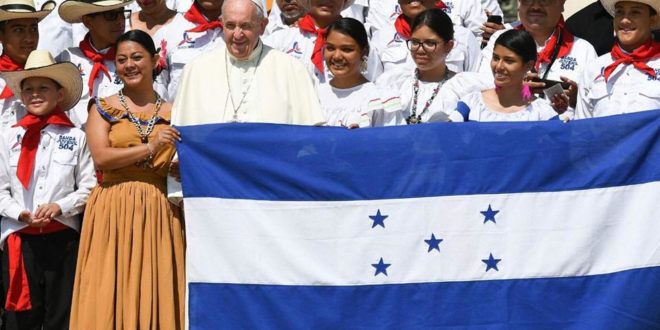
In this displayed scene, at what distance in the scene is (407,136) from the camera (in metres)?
8.19

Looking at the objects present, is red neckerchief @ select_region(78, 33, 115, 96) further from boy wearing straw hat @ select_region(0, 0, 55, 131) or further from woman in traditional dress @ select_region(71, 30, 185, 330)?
woman in traditional dress @ select_region(71, 30, 185, 330)

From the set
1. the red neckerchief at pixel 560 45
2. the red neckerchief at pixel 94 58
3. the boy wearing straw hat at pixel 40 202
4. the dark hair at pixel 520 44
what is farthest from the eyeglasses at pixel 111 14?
the red neckerchief at pixel 560 45

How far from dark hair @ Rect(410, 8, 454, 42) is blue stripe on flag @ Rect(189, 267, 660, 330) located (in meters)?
1.70

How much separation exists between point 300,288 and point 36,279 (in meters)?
1.84

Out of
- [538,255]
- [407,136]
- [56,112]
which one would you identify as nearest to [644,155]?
[538,255]

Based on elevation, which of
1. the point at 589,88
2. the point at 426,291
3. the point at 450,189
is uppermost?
the point at 589,88

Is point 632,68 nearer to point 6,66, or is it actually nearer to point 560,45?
point 560,45

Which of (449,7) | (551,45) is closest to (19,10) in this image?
(449,7)

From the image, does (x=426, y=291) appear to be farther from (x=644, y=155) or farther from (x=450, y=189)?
(x=644, y=155)

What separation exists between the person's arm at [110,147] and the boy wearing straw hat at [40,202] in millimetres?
380

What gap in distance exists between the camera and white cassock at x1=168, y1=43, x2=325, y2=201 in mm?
8523

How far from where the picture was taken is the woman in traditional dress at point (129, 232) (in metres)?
8.45

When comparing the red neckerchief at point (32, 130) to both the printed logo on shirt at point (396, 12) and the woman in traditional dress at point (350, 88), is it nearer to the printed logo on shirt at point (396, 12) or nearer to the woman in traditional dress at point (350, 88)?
the woman in traditional dress at point (350, 88)

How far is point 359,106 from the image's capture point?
874 cm
